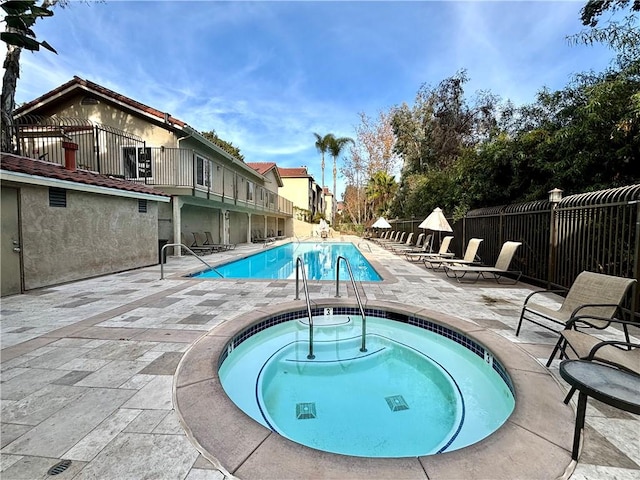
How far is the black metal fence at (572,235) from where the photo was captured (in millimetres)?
4672

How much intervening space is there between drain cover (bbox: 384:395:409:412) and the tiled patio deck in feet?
4.26

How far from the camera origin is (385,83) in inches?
821

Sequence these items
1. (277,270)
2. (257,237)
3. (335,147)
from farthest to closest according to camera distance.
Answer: (335,147), (257,237), (277,270)

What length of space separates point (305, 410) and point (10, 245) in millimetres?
6561

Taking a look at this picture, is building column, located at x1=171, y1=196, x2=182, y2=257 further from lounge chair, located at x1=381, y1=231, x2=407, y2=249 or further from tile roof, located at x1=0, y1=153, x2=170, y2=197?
lounge chair, located at x1=381, y1=231, x2=407, y2=249

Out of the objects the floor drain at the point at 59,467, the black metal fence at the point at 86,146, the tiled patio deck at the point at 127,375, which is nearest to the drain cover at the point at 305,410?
the tiled patio deck at the point at 127,375

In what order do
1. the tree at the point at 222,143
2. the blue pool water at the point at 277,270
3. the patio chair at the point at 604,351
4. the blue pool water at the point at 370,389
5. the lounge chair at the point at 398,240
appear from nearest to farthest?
the patio chair at the point at 604,351 < the blue pool water at the point at 370,389 < the blue pool water at the point at 277,270 < the lounge chair at the point at 398,240 < the tree at the point at 222,143

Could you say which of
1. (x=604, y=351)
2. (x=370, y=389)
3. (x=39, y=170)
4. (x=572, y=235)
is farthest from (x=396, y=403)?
(x=39, y=170)

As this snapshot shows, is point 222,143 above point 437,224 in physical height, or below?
above

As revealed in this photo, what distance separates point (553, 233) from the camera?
641 centimetres

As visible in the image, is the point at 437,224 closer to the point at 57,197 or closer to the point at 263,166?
the point at 57,197

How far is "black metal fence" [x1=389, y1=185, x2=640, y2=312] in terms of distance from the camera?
4.67 meters

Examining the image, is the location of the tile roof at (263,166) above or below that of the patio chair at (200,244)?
above

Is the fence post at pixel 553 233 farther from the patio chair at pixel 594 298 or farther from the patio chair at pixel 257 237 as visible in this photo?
the patio chair at pixel 257 237
